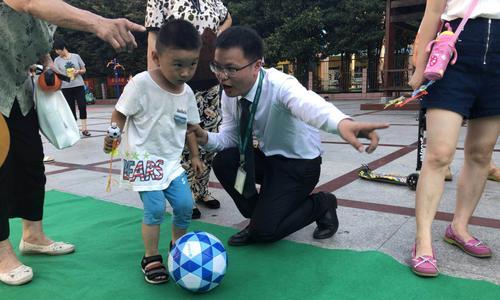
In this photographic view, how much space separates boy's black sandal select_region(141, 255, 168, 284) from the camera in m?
2.13

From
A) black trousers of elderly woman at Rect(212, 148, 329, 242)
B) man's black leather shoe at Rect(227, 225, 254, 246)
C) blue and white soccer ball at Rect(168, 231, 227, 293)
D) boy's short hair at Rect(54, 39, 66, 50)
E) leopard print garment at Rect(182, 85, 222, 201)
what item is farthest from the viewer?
boy's short hair at Rect(54, 39, 66, 50)

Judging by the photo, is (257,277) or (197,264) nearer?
(197,264)

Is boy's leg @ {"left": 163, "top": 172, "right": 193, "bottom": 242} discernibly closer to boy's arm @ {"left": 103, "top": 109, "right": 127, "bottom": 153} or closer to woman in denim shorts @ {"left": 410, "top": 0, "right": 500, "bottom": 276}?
boy's arm @ {"left": 103, "top": 109, "right": 127, "bottom": 153}

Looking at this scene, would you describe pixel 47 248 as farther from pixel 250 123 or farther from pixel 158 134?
pixel 250 123

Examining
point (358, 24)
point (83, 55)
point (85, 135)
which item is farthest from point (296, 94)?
point (83, 55)

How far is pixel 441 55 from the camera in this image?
6.48 feet

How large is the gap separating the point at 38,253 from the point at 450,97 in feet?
8.05

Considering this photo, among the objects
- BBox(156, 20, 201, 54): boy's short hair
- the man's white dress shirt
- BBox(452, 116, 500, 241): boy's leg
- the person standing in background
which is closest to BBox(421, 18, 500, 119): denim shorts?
BBox(452, 116, 500, 241): boy's leg

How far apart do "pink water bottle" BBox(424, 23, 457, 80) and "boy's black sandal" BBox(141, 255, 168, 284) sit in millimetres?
1613

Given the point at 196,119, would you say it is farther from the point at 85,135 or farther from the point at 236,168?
the point at 85,135

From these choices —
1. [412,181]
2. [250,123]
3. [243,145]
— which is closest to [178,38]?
[250,123]

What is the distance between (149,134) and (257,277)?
92 cm

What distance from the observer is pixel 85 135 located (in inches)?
321

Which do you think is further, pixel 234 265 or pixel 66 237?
pixel 66 237
